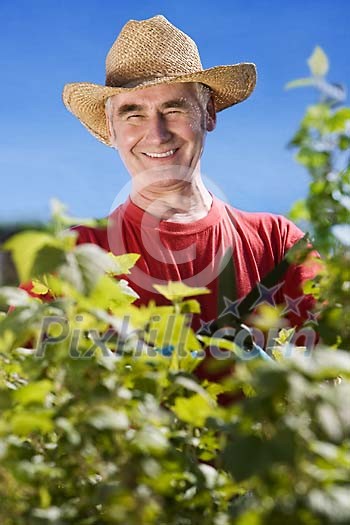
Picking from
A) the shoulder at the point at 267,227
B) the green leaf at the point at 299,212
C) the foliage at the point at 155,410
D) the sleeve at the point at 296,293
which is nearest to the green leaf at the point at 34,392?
the foliage at the point at 155,410

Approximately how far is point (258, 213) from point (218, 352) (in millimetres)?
1501

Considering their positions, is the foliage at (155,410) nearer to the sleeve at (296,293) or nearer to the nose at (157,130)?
the sleeve at (296,293)

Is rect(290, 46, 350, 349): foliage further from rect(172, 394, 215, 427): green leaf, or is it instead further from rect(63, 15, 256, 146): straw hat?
rect(63, 15, 256, 146): straw hat

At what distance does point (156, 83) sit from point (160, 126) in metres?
0.14

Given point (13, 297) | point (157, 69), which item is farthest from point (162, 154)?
point (13, 297)

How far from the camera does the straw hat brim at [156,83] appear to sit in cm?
257

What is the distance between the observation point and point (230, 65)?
8.78 feet

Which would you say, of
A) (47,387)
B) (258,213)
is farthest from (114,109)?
(47,387)

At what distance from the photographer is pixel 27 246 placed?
80 cm

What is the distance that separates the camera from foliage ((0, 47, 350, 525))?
687mm

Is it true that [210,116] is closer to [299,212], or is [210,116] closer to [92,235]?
[92,235]

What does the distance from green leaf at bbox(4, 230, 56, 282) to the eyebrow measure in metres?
1.77

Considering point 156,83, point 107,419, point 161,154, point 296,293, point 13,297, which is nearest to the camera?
point 107,419

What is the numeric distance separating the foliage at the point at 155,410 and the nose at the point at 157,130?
152 centimetres
